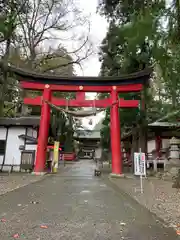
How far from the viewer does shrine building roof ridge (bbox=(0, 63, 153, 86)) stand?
1382 cm

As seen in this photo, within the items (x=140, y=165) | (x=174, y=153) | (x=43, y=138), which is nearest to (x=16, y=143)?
(x=43, y=138)

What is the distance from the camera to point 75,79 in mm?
14078

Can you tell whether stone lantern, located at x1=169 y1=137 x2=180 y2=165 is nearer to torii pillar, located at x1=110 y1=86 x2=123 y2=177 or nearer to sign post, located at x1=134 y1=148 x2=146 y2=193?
torii pillar, located at x1=110 y1=86 x2=123 y2=177

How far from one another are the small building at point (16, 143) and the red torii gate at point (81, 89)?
7.10 ft

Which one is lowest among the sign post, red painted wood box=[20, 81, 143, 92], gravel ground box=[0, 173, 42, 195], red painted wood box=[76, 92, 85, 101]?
gravel ground box=[0, 173, 42, 195]

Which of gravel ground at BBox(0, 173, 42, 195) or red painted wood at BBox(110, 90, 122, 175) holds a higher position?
red painted wood at BBox(110, 90, 122, 175)

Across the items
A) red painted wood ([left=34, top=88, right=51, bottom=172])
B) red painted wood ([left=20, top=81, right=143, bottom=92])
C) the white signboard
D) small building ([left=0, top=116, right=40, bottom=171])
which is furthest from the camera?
small building ([left=0, top=116, right=40, bottom=171])

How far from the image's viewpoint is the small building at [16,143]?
1547 cm

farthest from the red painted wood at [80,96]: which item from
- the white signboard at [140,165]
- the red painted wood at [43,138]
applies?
the white signboard at [140,165]

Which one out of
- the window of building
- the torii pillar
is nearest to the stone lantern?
the torii pillar

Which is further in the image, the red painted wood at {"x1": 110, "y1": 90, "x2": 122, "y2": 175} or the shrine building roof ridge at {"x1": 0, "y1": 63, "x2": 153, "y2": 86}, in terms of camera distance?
the shrine building roof ridge at {"x1": 0, "y1": 63, "x2": 153, "y2": 86}

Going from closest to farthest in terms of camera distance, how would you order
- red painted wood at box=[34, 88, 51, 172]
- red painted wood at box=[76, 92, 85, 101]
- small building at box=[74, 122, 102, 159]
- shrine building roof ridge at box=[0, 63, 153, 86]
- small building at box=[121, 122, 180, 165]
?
red painted wood at box=[34, 88, 51, 172] < shrine building roof ridge at box=[0, 63, 153, 86] < red painted wood at box=[76, 92, 85, 101] < small building at box=[121, 122, 180, 165] < small building at box=[74, 122, 102, 159]

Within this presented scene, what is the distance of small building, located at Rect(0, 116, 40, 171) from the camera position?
50.8 feet

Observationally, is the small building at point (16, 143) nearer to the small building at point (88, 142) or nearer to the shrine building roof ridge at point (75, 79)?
the shrine building roof ridge at point (75, 79)
